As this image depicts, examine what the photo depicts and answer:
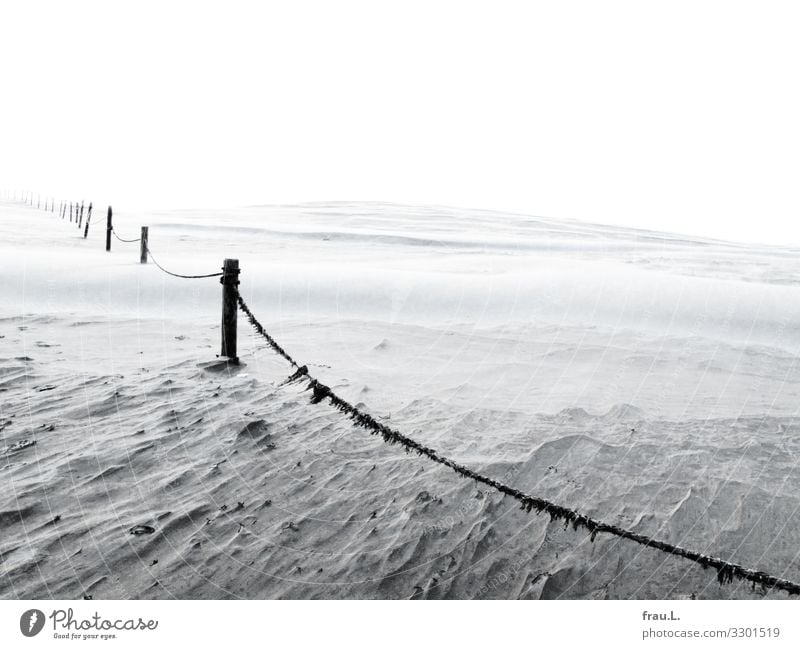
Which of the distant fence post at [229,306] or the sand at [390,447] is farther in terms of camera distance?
the distant fence post at [229,306]

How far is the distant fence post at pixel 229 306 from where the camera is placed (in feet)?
16.3

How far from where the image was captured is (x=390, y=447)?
138 inches

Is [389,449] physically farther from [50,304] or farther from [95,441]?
[50,304]

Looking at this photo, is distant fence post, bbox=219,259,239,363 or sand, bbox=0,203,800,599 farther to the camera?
distant fence post, bbox=219,259,239,363

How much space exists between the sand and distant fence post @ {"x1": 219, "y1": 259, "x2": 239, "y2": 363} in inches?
9.7

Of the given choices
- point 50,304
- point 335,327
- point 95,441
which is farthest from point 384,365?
point 50,304

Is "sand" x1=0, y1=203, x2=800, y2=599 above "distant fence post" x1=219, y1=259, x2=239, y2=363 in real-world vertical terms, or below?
below

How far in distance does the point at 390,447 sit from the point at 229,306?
224cm

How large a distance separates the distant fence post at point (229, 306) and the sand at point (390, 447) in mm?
245

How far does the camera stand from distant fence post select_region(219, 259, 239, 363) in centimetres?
496

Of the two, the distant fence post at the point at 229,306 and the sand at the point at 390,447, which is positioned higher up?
the distant fence post at the point at 229,306

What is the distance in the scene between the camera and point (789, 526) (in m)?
2.72

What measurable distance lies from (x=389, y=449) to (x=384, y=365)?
1.86 meters
